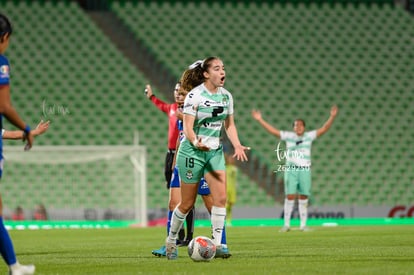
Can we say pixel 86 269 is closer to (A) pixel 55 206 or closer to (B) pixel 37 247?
(B) pixel 37 247

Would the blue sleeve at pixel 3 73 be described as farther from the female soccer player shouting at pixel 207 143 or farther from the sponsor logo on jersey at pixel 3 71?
the female soccer player shouting at pixel 207 143

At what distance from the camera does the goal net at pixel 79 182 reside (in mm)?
23906

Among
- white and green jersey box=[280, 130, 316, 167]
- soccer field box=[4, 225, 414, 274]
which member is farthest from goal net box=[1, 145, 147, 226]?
soccer field box=[4, 225, 414, 274]

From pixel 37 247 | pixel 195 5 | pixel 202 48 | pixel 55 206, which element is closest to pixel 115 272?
pixel 37 247

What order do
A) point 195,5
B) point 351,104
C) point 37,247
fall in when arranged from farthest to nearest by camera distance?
point 195,5 → point 351,104 → point 37,247

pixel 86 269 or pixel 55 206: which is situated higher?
pixel 86 269

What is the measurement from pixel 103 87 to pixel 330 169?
7465 mm

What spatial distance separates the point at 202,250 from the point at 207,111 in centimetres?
142

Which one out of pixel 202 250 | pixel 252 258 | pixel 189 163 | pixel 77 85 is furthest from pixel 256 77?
pixel 202 250

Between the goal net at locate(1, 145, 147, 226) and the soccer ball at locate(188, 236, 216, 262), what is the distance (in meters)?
14.4

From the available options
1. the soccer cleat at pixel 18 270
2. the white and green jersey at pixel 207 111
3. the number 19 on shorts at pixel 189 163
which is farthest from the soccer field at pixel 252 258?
the white and green jersey at pixel 207 111

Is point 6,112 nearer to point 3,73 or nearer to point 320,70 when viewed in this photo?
point 3,73

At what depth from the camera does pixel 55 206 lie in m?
24.0

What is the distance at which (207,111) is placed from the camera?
370 inches
